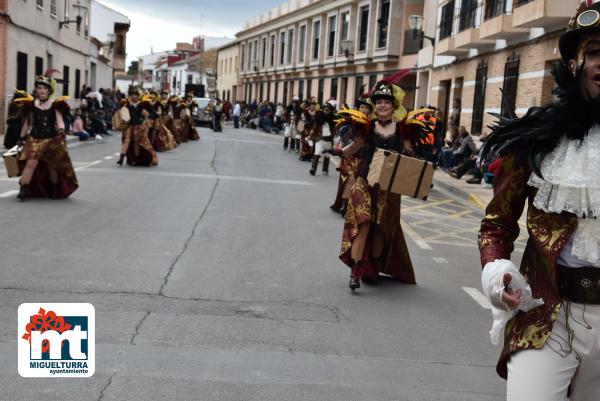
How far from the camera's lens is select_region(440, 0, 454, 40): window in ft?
89.7

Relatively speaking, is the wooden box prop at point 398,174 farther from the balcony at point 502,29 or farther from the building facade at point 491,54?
the balcony at point 502,29

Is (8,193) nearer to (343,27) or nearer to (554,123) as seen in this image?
(554,123)

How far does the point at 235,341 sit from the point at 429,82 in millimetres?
27190

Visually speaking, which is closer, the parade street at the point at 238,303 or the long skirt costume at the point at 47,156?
the parade street at the point at 238,303

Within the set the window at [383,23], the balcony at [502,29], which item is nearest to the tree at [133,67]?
the window at [383,23]

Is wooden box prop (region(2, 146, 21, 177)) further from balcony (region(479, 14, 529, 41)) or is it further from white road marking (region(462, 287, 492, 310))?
balcony (region(479, 14, 529, 41))

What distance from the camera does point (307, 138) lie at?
22734mm

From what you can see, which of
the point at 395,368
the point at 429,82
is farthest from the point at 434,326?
the point at 429,82

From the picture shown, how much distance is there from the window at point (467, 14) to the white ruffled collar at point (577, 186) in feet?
73.5

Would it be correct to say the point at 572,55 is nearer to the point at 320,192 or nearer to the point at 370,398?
the point at 370,398

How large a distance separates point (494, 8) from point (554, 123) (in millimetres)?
20622

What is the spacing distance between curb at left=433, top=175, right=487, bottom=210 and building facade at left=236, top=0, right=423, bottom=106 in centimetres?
743

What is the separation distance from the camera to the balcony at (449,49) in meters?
25.2

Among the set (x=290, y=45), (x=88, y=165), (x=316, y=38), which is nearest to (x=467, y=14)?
(x=88, y=165)
